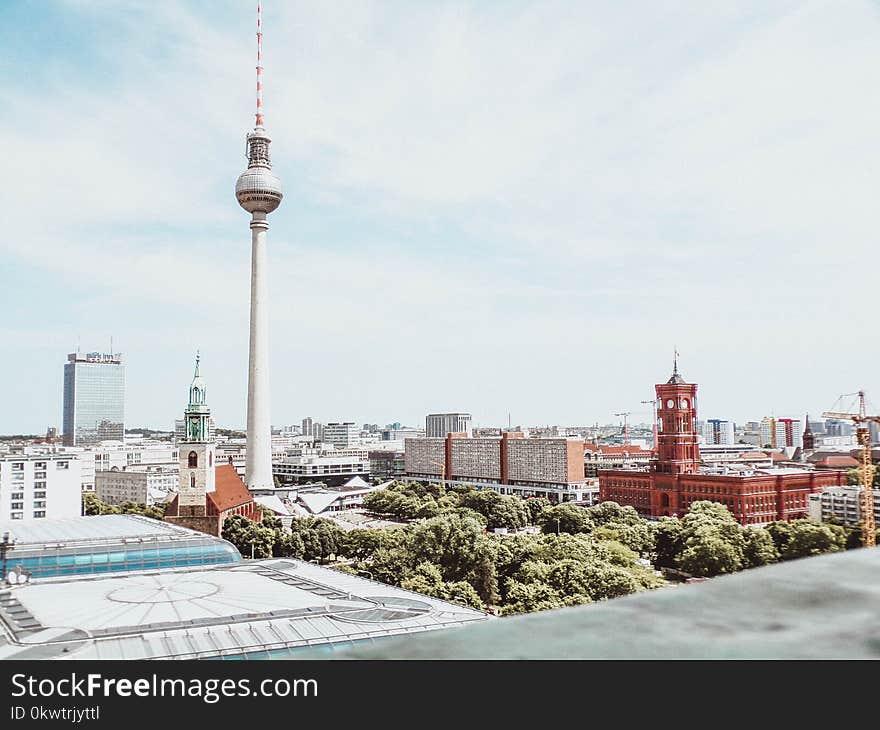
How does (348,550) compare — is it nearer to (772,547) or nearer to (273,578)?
(273,578)

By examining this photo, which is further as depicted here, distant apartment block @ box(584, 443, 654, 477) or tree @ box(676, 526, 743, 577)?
distant apartment block @ box(584, 443, 654, 477)

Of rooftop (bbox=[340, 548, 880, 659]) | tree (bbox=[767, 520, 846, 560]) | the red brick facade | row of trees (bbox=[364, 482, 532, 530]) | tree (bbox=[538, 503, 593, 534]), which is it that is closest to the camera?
rooftop (bbox=[340, 548, 880, 659])

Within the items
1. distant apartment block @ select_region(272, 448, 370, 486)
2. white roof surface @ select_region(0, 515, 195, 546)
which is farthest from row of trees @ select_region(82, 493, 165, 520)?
distant apartment block @ select_region(272, 448, 370, 486)

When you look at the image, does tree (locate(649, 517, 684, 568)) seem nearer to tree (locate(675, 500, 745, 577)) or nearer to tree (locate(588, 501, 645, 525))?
tree (locate(675, 500, 745, 577))

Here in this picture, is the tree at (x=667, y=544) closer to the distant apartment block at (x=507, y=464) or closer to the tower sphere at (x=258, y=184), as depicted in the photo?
the distant apartment block at (x=507, y=464)

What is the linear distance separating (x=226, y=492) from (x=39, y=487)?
624 centimetres

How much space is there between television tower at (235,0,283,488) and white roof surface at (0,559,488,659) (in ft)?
78.6

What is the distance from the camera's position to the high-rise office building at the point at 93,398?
91125 millimetres

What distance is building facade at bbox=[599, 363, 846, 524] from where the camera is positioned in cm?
2791

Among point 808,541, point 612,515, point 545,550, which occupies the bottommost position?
point 612,515

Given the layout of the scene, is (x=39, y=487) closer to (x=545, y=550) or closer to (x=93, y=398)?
(x=545, y=550)

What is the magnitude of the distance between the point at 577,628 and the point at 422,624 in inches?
334

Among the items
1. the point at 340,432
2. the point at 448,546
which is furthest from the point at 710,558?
the point at 340,432

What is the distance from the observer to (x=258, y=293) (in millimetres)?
37938
